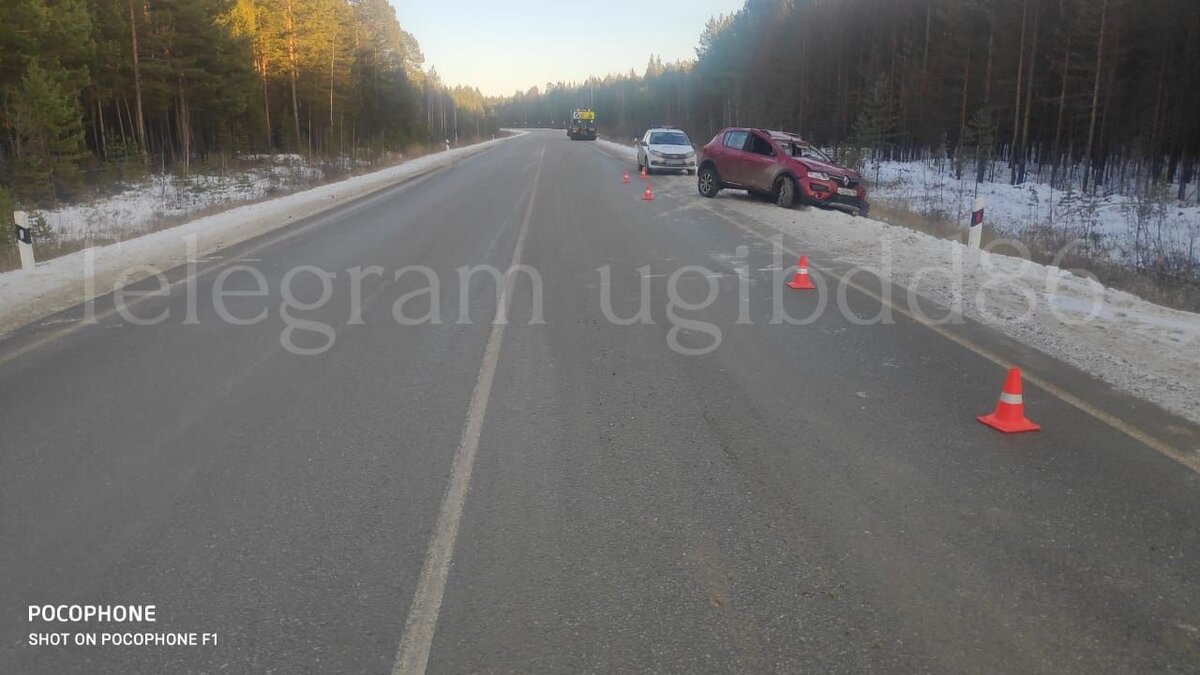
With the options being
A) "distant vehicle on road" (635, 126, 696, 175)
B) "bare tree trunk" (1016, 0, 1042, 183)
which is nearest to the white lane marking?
"distant vehicle on road" (635, 126, 696, 175)

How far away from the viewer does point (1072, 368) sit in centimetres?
650

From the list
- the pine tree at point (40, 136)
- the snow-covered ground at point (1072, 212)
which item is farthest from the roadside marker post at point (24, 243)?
the snow-covered ground at point (1072, 212)

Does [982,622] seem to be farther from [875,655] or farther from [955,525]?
[955,525]

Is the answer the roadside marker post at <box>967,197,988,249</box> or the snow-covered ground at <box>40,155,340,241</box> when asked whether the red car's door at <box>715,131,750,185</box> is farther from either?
the snow-covered ground at <box>40,155,340,241</box>

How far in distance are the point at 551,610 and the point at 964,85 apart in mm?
50587

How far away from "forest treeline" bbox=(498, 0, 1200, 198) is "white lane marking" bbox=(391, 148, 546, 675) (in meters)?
30.2

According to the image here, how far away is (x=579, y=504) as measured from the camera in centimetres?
405

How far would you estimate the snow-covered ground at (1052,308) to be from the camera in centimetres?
634

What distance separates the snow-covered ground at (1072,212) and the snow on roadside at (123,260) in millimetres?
16469

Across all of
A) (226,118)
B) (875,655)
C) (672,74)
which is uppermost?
(672,74)

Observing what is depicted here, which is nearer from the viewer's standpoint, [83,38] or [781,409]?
[781,409]

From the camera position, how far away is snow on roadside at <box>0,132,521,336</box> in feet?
30.3

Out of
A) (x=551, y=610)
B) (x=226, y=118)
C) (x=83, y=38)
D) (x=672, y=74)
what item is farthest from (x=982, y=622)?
(x=672, y=74)

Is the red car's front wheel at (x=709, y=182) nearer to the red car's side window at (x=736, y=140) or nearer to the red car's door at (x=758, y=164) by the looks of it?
the red car's side window at (x=736, y=140)
